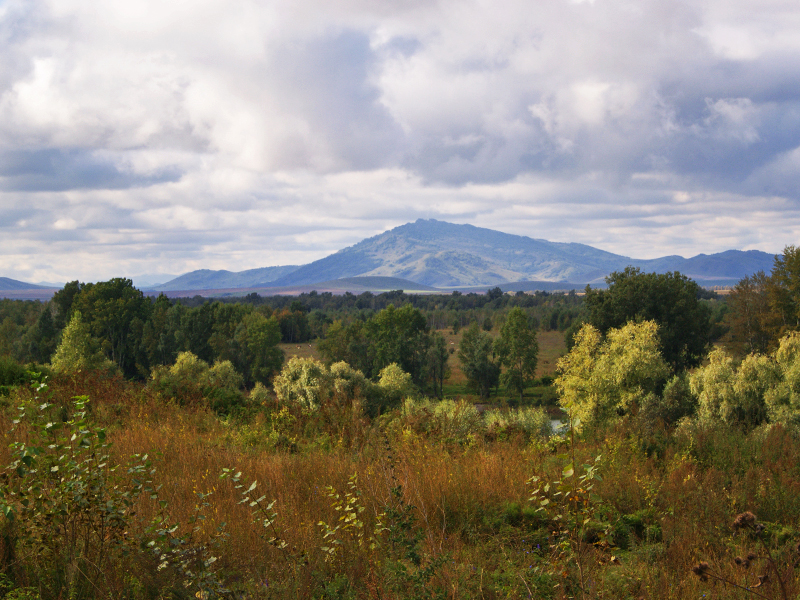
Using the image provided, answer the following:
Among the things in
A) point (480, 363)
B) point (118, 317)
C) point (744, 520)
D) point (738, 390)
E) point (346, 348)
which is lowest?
point (480, 363)

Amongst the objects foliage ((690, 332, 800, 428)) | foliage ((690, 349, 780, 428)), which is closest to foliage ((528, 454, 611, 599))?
foliage ((690, 332, 800, 428))

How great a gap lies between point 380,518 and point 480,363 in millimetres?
68954

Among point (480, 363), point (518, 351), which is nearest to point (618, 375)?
point (518, 351)

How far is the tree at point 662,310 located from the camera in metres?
46.6

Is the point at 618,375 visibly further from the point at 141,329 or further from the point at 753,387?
the point at 141,329

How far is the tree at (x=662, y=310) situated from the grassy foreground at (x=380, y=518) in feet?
131

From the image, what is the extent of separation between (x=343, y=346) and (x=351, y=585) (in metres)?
70.0

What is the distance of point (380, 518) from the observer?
4.72 metres

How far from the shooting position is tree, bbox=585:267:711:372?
4656cm

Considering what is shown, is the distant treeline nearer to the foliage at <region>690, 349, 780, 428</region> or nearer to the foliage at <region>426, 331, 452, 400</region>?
the foliage at <region>426, 331, 452, 400</region>

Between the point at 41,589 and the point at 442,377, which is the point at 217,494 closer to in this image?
the point at 41,589

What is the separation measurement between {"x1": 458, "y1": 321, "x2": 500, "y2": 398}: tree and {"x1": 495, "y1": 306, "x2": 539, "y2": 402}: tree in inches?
113

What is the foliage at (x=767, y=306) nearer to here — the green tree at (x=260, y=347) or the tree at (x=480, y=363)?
the tree at (x=480, y=363)

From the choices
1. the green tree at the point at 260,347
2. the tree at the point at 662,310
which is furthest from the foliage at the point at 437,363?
the tree at the point at 662,310
